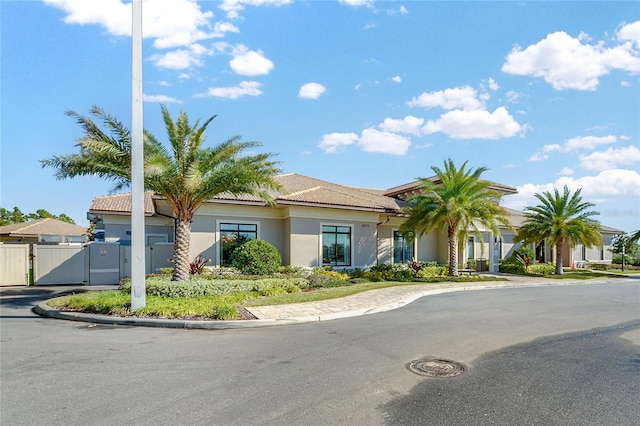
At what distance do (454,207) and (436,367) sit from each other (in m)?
15.1

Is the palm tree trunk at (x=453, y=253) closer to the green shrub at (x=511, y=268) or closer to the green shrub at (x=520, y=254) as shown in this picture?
the green shrub at (x=511, y=268)

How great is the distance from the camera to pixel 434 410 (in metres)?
4.48

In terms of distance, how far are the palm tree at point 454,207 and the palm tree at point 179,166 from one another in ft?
31.4

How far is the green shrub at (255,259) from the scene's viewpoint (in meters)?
17.2

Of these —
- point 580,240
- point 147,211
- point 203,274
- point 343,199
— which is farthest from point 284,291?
point 580,240

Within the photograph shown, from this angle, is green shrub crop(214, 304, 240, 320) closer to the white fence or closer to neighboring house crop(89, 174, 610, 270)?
neighboring house crop(89, 174, 610, 270)

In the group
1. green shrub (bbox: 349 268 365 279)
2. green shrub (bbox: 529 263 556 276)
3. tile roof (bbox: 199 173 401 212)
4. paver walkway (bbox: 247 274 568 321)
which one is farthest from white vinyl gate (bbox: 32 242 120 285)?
green shrub (bbox: 529 263 556 276)

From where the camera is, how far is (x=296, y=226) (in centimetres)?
1964

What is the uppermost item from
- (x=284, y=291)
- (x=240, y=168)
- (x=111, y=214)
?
(x=240, y=168)

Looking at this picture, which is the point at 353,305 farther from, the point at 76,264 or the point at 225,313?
the point at 76,264

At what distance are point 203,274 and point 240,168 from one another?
5346mm

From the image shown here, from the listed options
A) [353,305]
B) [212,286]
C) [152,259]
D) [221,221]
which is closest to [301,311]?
[353,305]

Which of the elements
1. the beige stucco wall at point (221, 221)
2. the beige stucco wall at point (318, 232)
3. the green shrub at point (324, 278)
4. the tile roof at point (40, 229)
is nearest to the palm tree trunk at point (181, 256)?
the beige stucco wall at point (221, 221)

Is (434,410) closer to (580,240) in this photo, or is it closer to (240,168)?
(240,168)
